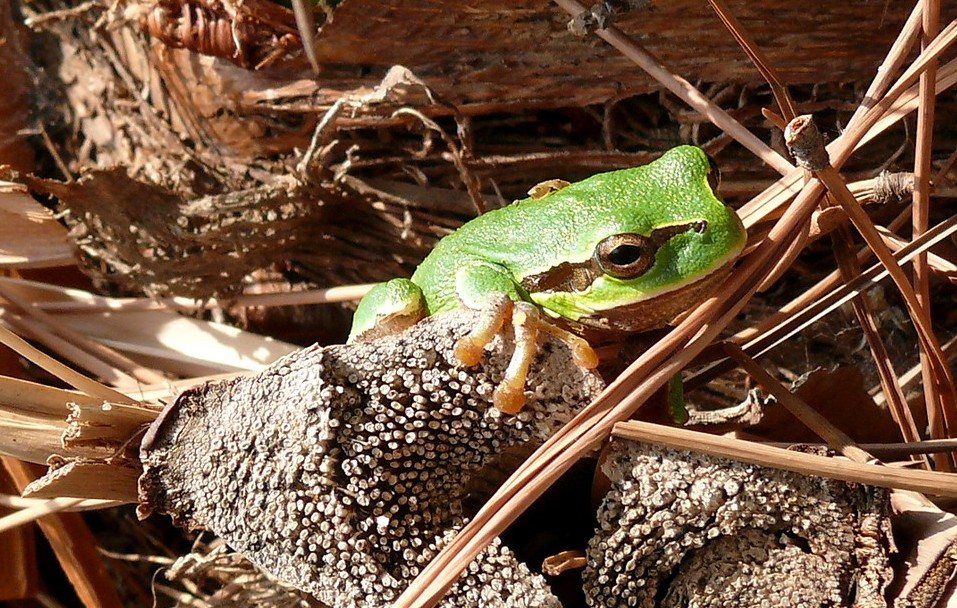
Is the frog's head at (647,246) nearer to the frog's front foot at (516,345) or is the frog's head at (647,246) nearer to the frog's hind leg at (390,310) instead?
the frog's front foot at (516,345)

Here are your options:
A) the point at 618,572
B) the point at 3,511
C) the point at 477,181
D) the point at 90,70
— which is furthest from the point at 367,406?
the point at 90,70

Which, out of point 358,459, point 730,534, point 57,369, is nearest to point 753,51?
point 730,534

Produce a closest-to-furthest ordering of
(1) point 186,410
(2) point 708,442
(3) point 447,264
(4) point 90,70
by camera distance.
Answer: (2) point 708,442, (1) point 186,410, (3) point 447,264, (4) point 90,70

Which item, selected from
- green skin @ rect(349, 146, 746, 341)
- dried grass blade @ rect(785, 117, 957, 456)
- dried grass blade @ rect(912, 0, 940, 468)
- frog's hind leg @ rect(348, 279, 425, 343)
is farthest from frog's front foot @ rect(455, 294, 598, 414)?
dried grass blade @ rect(912, 0, 940, 468)

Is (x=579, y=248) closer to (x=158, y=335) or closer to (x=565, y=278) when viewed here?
(x=565, y=278)

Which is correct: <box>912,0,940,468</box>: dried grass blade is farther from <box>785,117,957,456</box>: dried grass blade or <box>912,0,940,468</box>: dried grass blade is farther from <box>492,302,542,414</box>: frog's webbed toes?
<box>492,302,542,414</box>: frog's webbed toes

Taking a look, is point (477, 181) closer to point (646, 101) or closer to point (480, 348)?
point (646, 101)

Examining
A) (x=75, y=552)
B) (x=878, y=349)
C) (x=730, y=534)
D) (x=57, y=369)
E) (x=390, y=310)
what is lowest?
Answer: (x=75, y=552)

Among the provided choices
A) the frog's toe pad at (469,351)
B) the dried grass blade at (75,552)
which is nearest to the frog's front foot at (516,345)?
the frog's toe pad at (469,351)
